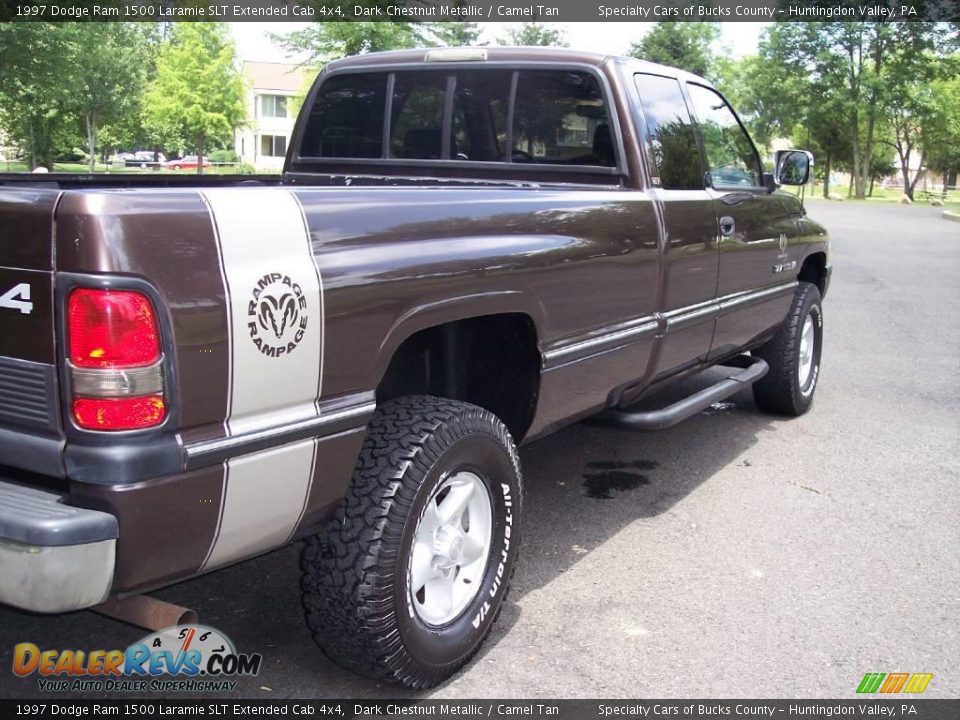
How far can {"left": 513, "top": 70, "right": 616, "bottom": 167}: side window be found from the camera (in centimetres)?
412

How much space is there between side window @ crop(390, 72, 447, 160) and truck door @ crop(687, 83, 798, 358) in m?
1.27

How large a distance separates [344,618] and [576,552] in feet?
5.20

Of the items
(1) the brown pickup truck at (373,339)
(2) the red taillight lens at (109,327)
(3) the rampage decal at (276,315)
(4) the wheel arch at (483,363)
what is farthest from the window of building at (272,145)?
(2) the red taillight lens at (109,327)

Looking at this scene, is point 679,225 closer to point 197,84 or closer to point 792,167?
point 792,167

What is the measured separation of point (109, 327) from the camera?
2.02m

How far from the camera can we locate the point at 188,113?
52.7 metres

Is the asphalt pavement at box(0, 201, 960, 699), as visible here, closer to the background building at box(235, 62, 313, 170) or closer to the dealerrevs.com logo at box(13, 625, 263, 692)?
the dealerrevs.com logo at box(13, 625, 263, 692)

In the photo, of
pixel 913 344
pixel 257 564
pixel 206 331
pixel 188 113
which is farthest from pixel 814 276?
pixel 188 113

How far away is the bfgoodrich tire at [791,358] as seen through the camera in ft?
19.2

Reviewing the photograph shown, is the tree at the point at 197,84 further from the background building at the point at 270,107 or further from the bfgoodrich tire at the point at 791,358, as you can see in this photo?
the bfgoodrich tire at the point at 791,358

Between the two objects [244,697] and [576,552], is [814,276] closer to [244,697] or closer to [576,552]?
[576,552]

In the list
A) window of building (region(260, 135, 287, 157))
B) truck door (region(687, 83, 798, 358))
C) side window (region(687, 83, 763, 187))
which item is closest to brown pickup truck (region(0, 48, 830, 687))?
truck door (region(687, 83, 798, 358))

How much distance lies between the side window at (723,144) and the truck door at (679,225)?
221 mm

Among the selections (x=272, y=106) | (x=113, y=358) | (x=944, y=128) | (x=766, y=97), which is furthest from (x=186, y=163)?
(x=113, y=358)
